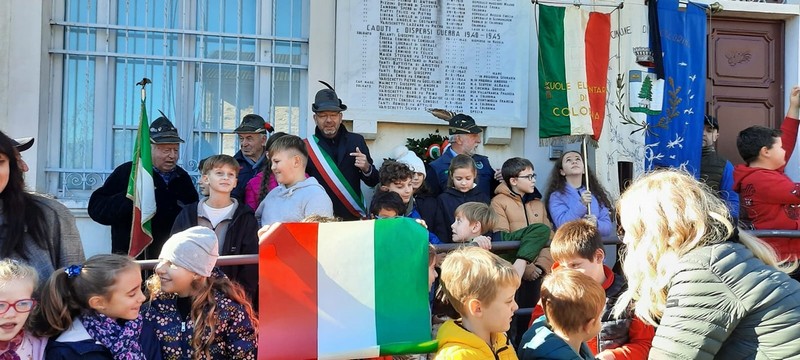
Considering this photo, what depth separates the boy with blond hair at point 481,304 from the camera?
10.1 ft

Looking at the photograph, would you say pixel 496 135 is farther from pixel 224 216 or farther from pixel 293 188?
pixel 224 216

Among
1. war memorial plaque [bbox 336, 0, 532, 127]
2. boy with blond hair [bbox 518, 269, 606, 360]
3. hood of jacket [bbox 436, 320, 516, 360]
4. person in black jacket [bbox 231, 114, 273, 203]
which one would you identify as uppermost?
war memorial plaque [bbox 336, 0, 532, 127]

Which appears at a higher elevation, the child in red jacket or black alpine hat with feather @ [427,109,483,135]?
black alpine hat with feather @ [427,109,483,135]

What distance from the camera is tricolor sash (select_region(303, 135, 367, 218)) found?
19.5 feet

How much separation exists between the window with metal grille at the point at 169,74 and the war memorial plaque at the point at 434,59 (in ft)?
1.72

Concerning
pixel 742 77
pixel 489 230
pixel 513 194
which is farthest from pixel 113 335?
pixel 742 77

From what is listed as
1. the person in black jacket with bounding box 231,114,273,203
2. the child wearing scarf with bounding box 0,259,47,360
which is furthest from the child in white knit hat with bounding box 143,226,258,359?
the person in black jacket with bounding box 231,114,273,203

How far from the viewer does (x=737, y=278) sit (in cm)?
244

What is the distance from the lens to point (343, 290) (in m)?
3.51

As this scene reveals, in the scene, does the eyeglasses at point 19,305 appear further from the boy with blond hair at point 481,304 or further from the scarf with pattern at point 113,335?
the boy with blond hair at point 481,304

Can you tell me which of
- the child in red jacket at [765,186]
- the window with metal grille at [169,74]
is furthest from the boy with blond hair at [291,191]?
the child in red jacket at [765,186]

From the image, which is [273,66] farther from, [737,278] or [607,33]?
[737,278]

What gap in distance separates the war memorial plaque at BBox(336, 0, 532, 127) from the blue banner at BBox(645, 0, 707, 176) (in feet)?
3.71

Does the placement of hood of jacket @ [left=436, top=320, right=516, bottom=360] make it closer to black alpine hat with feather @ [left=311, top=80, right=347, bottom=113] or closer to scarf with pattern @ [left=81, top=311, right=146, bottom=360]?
scarf with pattern @ [left=81, top=311, right=146, bottom=360]
